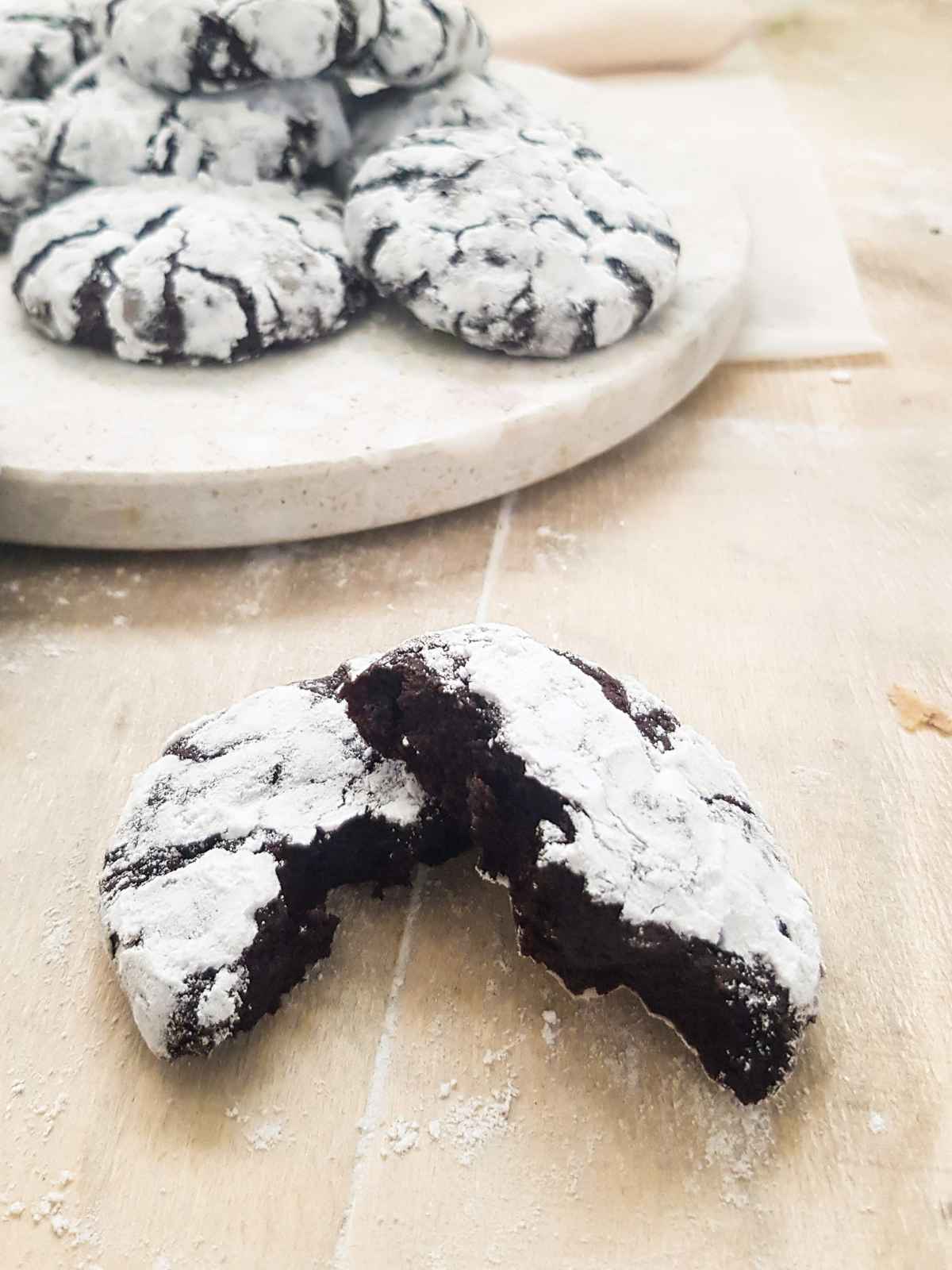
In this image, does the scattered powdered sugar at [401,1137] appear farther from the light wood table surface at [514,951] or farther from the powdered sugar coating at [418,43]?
the powdered sugar coating at [418,43]

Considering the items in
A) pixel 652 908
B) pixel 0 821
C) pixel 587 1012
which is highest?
pixel 652 908

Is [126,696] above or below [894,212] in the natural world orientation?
below

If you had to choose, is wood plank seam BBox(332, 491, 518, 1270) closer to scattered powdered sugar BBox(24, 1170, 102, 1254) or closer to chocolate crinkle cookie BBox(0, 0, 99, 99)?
scattered powdered sugar BBox(24, 1170, 102, 1254)

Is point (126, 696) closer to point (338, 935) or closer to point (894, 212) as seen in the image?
point (338, 935)

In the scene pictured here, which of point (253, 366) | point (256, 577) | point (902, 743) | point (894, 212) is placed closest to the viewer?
point (902, 743)

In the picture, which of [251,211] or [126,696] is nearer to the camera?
[126,696]

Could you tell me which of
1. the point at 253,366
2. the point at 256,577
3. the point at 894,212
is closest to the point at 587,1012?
the point at 256,577

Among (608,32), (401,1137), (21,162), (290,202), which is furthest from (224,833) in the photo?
(608,32)
